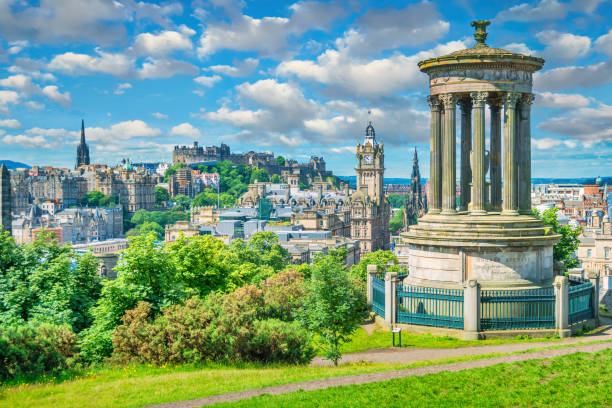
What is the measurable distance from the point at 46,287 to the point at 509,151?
77.7 feet

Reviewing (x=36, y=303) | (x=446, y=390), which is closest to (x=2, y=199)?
(x=36, y=303)

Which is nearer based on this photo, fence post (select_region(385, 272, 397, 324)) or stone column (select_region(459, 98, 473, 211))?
fence post (select_region(385, 272, 397, 324))

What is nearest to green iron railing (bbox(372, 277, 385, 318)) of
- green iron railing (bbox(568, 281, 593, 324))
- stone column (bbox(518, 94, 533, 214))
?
stone column (bbox(518, 94, 533, 214))

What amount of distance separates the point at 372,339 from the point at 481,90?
1278cm

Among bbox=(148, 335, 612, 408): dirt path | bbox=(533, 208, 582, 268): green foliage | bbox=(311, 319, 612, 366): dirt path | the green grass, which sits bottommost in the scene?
bbox=(311, 319, 612, 366): dirt path

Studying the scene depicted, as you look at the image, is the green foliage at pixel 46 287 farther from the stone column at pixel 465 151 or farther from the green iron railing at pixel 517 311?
the stone column at pixel 465 151

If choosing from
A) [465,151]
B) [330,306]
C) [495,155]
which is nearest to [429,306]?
[330,306]

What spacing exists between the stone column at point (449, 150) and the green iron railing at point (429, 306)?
13.9 ft

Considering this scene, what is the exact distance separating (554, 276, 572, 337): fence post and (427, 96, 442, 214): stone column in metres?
6.93

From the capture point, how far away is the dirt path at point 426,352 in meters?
25.1

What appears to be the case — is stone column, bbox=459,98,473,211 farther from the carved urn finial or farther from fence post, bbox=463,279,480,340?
fence post, bbox=463,279,480,340

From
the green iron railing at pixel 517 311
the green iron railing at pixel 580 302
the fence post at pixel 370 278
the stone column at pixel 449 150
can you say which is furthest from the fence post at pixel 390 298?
the green iron railing at pixel 580 302

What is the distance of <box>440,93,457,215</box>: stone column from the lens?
31984 mm

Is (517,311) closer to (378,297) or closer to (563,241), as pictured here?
(378,297)
